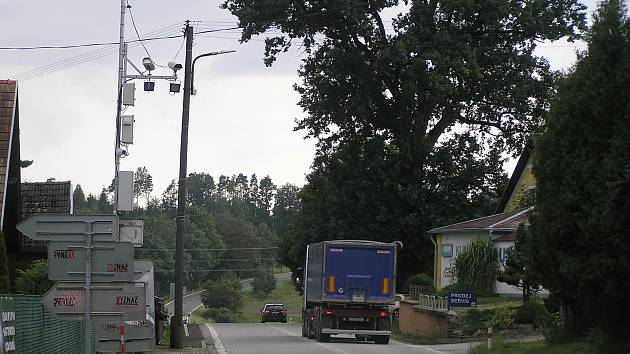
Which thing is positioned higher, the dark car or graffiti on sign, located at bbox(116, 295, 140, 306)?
graffiti on sign, located at bbox(116, 295, 140, 306)

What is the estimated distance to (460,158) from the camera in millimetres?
51625

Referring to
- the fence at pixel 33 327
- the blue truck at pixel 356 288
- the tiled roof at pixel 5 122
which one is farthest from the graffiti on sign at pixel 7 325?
the blue truck at pixel 356 288

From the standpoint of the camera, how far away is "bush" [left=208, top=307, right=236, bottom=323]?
92.3 m

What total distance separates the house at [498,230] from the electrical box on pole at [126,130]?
18.8m

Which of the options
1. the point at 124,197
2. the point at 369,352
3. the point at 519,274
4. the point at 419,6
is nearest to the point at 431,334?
the point at 519,274

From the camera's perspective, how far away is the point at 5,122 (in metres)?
27.5

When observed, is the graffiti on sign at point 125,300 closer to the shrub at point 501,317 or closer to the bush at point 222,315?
the shrub at point 501,317

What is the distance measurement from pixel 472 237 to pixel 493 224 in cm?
191

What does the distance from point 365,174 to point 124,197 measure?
23431mm

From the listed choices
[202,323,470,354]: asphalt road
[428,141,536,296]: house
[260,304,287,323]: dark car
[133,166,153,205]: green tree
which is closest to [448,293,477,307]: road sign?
[202,323,470,354]: asphalt road

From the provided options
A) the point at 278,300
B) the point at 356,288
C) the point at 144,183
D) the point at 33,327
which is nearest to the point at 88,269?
the point at 33,327

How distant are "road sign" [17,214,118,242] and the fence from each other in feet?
2.77

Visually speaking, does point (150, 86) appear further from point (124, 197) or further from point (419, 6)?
point (419, 6)

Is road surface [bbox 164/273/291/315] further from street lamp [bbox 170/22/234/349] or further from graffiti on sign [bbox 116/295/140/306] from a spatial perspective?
graffiti on sign [bbox 116/295/140/306]
